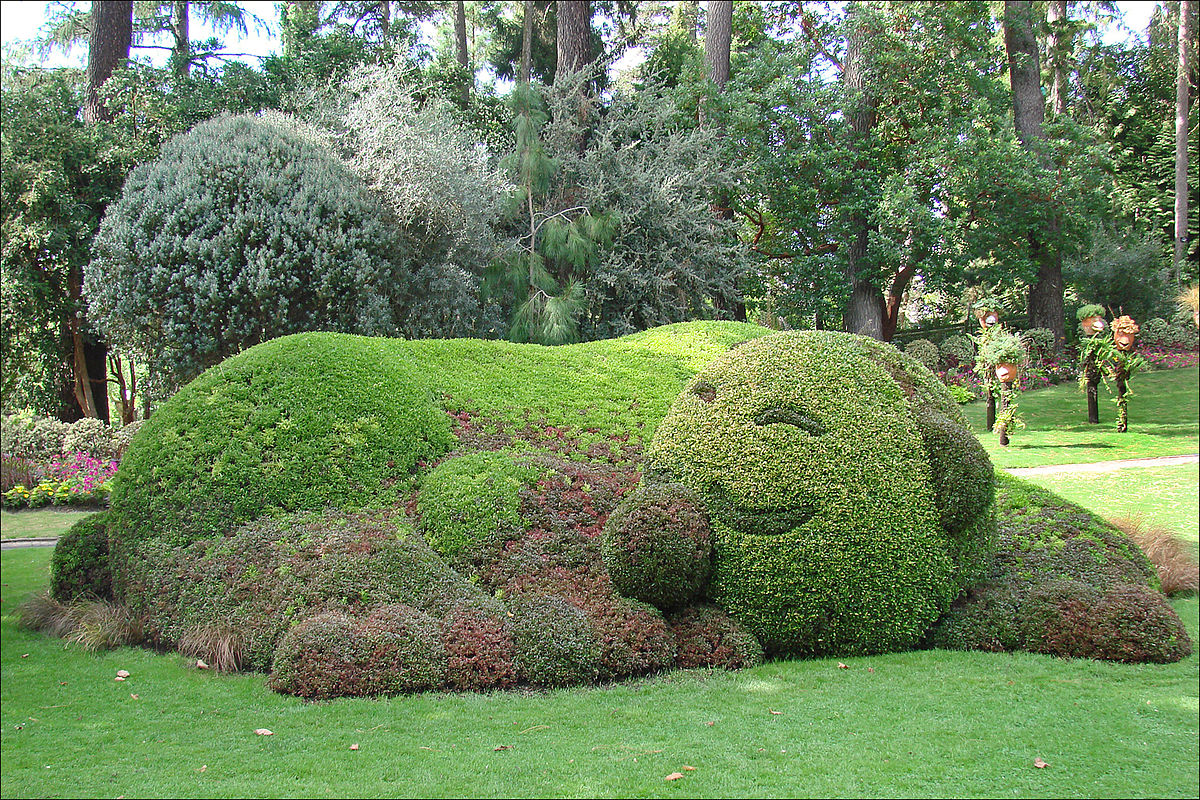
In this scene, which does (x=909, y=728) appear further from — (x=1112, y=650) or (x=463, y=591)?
(x=463, y=591)

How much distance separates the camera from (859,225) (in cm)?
1831

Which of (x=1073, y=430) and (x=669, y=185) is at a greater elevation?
(x=669, y=185)

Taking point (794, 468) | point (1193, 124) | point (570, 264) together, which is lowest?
point (794, 468)

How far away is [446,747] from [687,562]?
6.42 ft

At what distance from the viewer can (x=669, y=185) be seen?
1466 cm

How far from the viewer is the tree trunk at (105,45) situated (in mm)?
14961

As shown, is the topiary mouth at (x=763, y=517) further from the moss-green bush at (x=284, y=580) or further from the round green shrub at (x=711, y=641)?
the moss-green bush at (x=284, y=580)

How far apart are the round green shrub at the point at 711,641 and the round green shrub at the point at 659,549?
0.45 feet

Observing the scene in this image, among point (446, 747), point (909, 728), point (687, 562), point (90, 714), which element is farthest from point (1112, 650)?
point (90, 714)

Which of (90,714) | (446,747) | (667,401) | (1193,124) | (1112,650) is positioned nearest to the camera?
(446,747)

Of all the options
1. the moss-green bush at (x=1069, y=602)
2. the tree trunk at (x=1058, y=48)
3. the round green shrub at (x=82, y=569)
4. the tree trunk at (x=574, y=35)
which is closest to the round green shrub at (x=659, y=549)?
the moss-green bush at (x=1069, y=602)

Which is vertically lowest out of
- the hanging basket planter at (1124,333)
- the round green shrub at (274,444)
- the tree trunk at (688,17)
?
the round green shrub at (274,444)

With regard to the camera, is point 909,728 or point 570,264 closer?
point 909,728

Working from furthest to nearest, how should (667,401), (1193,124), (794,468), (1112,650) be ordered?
(1193,124)
(667,401)
(794,468)
(1112,650)
